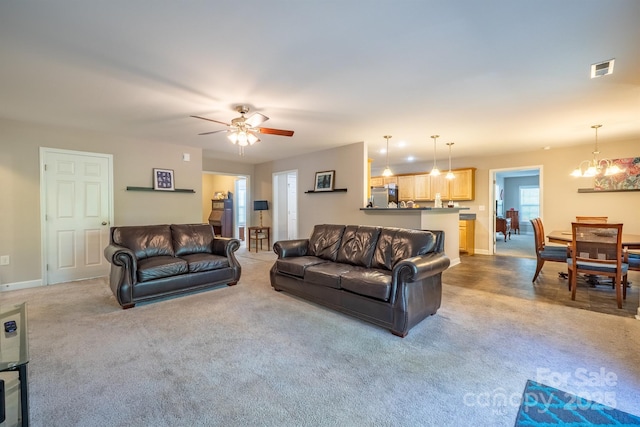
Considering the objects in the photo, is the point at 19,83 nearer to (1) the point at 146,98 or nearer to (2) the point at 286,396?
(1) the point at 146,98

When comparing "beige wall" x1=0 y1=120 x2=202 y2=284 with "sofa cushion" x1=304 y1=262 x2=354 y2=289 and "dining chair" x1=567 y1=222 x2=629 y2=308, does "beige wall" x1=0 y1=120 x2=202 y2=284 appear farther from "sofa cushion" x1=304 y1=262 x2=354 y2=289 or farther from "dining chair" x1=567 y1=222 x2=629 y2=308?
"dining chair" x1=567 y1=222 x2=629 y2=308

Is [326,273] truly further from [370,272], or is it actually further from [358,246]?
[358,246]

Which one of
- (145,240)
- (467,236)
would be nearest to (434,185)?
(467,236)

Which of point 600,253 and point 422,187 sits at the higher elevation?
point 422,187

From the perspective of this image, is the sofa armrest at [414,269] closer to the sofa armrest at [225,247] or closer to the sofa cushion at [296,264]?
the sofa cushion at [296,264]

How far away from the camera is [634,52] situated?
88.5 inches

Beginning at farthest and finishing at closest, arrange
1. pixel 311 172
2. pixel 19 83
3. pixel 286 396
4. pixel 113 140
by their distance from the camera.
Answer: pixel 311 172 → pixel 113 140 → pixel 19 83 → pixel 286 396

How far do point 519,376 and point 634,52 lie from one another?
106 inches

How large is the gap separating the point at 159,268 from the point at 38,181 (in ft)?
8.49

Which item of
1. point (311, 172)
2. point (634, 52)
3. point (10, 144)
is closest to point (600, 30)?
point (634, 52)

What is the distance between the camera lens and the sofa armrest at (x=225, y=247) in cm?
414

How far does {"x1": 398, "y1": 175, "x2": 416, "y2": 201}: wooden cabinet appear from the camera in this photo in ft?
25.3

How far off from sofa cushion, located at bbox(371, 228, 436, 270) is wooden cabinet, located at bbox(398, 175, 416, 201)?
15.2 feet

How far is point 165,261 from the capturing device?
11.7 feet
